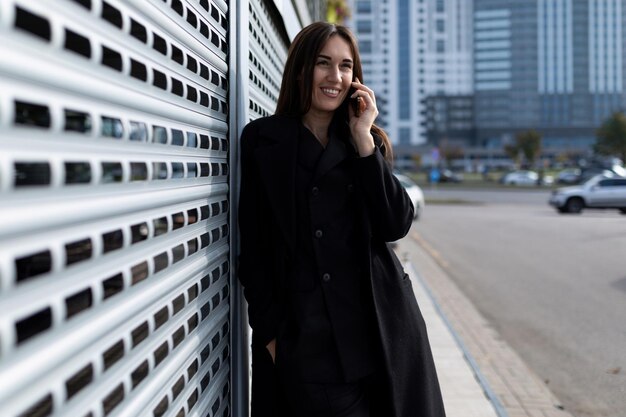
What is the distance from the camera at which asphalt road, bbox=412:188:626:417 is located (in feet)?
17.1

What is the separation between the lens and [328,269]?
2.02 m

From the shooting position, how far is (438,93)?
133625 mm

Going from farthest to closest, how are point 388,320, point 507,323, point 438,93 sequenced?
point 438,93, point 507,323, point 388,320

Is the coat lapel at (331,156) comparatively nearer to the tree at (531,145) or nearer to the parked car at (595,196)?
the parked car at (595,196)

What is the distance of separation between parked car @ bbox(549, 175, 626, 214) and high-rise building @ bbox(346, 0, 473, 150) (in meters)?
107

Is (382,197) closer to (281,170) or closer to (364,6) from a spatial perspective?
(281,170)

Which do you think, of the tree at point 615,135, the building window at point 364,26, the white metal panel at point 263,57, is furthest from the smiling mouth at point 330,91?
the building window at point 364,26

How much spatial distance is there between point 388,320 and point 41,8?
1457 mm

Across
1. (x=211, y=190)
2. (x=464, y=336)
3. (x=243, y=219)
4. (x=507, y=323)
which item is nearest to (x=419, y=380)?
(x=243, y=219)

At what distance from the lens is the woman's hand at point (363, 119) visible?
2095 mm

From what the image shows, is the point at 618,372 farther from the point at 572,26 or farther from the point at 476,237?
the point at 572,26

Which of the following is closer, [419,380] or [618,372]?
[419,380]

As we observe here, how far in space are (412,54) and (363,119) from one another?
138088 millimetres

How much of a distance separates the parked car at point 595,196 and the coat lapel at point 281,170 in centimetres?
2491
